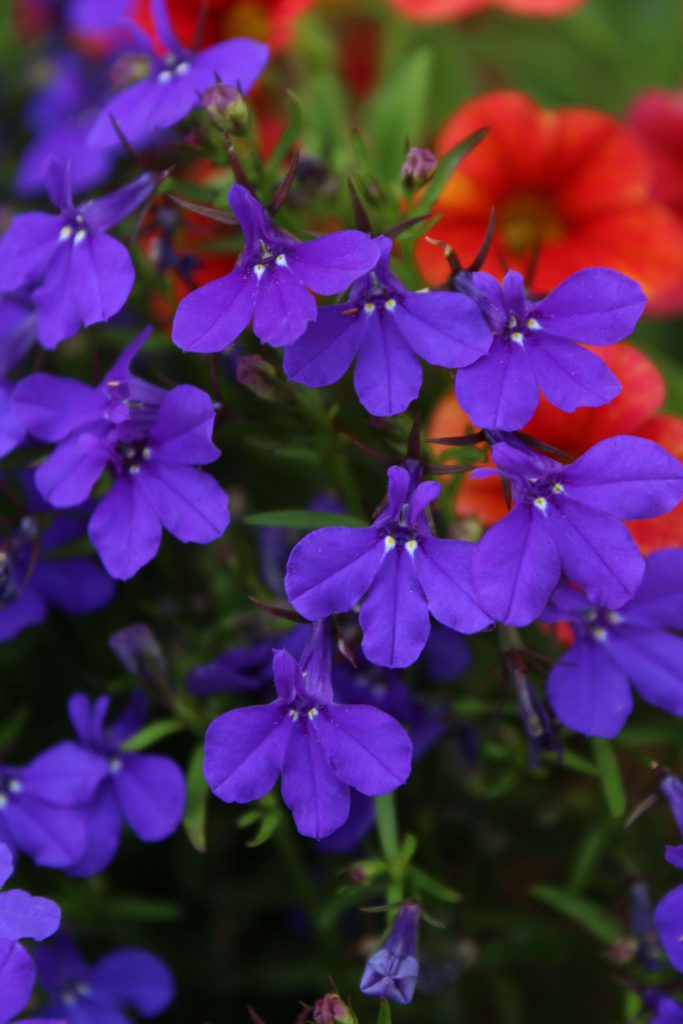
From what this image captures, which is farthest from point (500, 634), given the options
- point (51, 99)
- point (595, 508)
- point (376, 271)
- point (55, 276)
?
point (51, 99)

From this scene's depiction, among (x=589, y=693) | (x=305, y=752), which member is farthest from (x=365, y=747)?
(x=589, y=693)

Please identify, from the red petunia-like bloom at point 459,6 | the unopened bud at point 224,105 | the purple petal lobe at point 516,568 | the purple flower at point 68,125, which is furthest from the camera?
the red petunia-like bloom at point 459,6

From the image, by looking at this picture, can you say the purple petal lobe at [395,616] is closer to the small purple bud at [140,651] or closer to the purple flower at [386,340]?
the purple flower at [386,340]

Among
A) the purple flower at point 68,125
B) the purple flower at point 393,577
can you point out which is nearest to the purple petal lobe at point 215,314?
the purple flower at point 393,577

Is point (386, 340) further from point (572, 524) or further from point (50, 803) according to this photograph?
point (50, 803)

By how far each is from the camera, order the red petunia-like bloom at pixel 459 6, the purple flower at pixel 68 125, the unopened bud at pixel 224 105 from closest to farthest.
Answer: the unopened bud at pixel 224 105, the purple flower at pixel 68 125, the red petunia-like bloom at pixel 459 6

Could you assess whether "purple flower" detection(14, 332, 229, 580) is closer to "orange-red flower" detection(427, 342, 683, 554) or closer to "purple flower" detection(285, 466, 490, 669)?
"purple flower" detection(285, 466, 490, 669)
